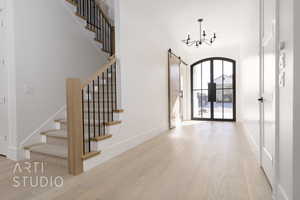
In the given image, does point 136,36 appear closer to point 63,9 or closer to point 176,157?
point 63,9

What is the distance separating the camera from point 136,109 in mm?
3545

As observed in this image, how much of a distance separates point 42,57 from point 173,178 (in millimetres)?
2865

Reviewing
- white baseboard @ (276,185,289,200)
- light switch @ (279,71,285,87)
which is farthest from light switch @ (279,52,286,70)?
white baseboard @ (276,185,289,200)

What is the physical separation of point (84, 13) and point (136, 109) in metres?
2.69

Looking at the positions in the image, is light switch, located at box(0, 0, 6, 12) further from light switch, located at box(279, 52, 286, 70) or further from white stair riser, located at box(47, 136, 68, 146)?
light switch, located at box(279, 52, 286, 70)

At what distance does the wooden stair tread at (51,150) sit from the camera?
8.13ft

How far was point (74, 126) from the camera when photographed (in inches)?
85.6

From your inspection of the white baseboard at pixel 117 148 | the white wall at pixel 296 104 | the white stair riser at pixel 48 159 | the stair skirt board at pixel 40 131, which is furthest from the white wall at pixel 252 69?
the stair skirt board at pixel 40 131

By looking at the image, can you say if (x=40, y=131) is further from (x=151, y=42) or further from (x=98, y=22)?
(x=98, y=22)

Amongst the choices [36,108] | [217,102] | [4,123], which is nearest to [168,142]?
[36,108]

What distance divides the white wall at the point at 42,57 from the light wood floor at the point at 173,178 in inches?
58.7

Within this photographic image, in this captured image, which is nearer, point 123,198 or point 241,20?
point 123,198

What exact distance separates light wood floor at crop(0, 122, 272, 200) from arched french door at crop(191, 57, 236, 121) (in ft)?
13.3

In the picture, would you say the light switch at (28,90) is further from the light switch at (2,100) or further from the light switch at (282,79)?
the light switch at (282,79)
